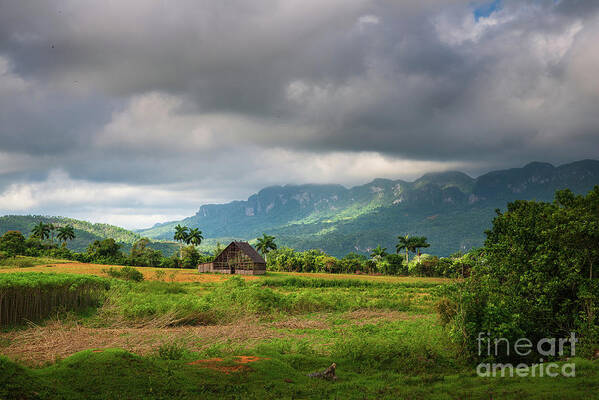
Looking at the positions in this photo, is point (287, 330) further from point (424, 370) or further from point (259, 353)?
point (424, 370)

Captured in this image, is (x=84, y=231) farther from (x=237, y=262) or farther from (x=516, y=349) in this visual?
(x=516, y=349)

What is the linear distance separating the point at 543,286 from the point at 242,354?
1099 centimetres

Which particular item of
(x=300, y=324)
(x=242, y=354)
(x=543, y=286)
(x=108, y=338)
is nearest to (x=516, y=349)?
(x=543, y=286)

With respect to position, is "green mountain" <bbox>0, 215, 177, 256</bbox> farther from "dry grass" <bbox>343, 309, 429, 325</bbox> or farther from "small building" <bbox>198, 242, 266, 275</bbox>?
"dry grass" <bbox>343, 309, 429, 325</bbox>

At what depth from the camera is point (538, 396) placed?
7539 mm

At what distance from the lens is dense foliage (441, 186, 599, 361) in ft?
38.7

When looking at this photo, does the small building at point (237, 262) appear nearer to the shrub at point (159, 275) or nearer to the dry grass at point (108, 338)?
the shrub at point (159, 275)

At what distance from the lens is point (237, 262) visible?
66.1m

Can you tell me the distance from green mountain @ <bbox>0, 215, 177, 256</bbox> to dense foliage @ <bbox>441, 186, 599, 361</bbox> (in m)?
152

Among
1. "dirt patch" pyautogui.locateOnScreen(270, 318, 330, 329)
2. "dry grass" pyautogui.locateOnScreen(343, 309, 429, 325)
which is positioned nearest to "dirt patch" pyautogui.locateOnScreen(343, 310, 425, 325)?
"dry grass" pyautogui.locateOnScreen(343, 309, 429, 325)

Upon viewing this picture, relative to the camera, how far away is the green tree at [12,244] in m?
63.3

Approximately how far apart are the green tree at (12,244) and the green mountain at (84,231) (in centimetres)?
7480

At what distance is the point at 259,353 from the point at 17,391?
6.89m

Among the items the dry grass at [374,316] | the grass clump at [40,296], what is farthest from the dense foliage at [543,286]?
the grass clump at [40,296]
